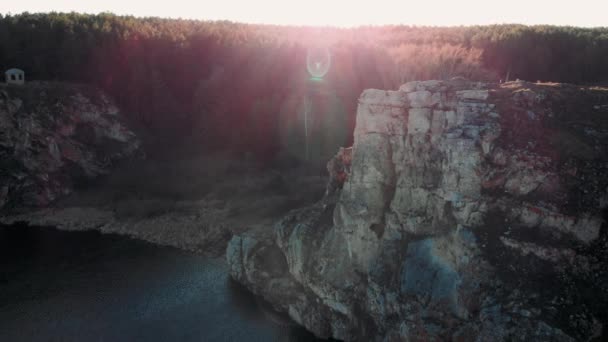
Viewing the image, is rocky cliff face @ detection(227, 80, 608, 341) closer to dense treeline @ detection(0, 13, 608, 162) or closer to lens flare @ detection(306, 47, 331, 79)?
dense treeline @ detection(0, 13, 608, 162)

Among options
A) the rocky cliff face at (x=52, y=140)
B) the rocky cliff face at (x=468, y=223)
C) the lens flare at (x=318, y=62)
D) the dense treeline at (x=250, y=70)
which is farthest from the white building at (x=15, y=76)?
the rocky cliff face at (x=468, y=223)

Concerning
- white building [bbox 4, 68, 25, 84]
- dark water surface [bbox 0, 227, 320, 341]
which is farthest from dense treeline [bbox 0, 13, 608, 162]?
dark water surface [bbox 0, 227, 320, 341]

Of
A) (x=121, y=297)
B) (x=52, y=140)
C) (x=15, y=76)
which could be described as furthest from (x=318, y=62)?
(x=121, y=297)

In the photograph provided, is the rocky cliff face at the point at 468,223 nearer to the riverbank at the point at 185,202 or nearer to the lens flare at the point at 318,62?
the riverbank at the point at 185,202

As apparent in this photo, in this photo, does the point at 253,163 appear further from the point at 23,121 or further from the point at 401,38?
the point at 401,38

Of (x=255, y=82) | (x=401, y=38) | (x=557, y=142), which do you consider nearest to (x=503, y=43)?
(x=401, y=38)

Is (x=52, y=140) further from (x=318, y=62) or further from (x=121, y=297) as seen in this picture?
(x=318, y=62)
